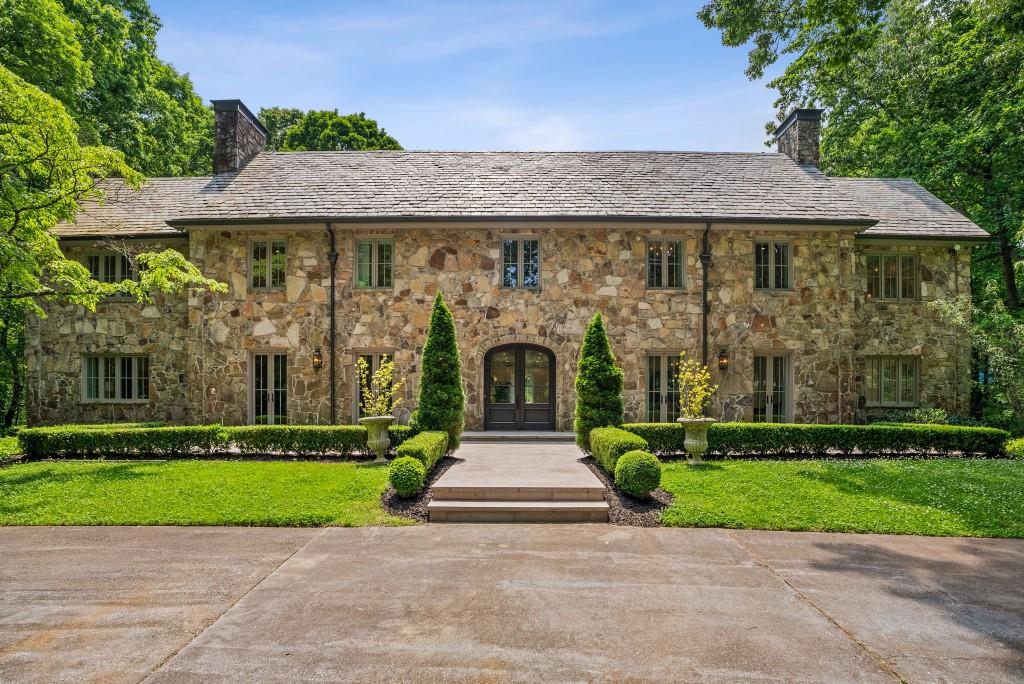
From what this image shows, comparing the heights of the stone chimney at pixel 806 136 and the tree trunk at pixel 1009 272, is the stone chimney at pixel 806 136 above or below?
above

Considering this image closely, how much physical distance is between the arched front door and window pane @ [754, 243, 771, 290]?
582 cm

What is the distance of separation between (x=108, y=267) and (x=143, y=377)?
3195 mm

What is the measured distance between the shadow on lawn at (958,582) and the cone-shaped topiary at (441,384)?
689 centimetres

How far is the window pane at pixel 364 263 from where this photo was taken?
575 inches

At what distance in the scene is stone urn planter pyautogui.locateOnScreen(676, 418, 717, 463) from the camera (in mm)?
10992

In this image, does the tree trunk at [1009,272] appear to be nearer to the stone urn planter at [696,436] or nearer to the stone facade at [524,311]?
the stone facade at [524,311]

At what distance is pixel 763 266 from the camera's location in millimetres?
14820

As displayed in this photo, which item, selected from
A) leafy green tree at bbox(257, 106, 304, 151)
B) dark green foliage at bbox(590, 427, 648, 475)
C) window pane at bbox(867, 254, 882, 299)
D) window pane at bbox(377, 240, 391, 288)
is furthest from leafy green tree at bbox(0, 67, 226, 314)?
leafy green tree at bbox(257, 106, 304, 151)

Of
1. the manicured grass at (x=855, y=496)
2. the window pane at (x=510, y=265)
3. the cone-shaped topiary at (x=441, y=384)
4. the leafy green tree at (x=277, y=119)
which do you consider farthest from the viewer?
the leafy green tree at (x=277, y=119)

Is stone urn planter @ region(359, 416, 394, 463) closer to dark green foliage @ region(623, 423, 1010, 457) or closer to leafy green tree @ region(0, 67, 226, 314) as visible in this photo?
dark green foliage @ region(623, 423, 1010, 457)

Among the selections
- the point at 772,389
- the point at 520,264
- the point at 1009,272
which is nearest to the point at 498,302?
the point at 520,264

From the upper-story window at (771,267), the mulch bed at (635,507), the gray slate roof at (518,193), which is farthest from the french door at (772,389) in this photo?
the mulch bed at (635,507)

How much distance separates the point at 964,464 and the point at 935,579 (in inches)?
262

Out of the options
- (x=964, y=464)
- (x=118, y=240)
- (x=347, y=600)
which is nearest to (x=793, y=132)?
(x=964, y=464)
